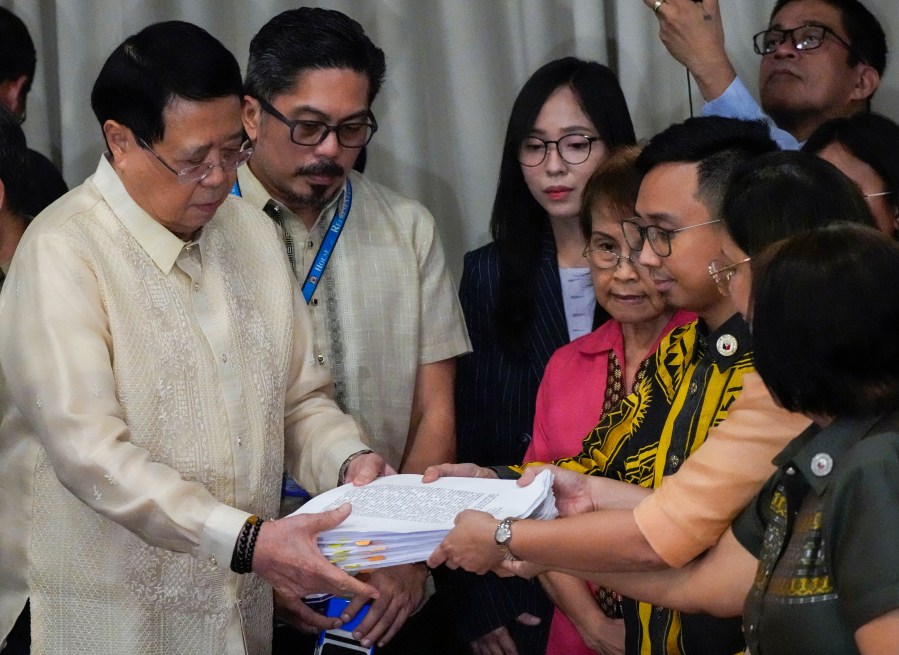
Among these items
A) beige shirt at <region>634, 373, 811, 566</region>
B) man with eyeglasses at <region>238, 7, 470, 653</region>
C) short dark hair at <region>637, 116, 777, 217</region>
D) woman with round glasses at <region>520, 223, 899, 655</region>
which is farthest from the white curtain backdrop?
woman with round glasses at <region>520, 223, 899, 655</region>

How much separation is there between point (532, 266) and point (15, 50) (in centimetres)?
164

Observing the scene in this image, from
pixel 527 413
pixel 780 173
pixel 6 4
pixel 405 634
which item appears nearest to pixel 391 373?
pixel 527 413

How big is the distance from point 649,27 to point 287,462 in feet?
6.12

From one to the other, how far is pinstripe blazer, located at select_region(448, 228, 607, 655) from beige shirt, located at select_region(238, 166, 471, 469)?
0.14 m

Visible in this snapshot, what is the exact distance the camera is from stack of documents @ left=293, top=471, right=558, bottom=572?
6.95 feet

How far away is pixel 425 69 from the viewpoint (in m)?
3.88

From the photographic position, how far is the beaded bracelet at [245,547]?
2.20 metres

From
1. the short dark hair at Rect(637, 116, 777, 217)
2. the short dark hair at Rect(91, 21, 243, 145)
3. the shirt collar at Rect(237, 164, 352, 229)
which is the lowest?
the shirt collar at Rect(237, 164, 352, 229)

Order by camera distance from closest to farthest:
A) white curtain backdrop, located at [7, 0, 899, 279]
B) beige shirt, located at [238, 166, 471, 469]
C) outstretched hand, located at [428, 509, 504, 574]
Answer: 1. outstretched hand, located at [428, 509, 504, 574]
2. beige shirt, located at [238, 166, 471, 469]
3. white curtain backdrop, located at [7, 0, 899, 279]

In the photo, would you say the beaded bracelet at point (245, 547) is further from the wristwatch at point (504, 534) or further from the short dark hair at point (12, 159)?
the short dark hair at point (12, 159)

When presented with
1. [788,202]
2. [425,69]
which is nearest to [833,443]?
[788,202]

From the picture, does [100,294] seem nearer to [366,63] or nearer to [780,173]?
[366,63]

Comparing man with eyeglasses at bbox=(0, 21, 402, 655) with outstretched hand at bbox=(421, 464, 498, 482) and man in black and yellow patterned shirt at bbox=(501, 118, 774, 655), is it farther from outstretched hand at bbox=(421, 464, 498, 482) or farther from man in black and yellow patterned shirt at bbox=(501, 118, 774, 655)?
man in black and yellow patterned shirt at bbox=(501, 118, 774, 655)

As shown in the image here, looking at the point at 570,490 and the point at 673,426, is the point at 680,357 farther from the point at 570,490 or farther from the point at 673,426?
the point at 570,490
